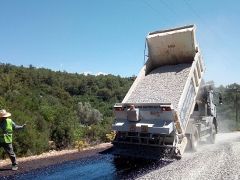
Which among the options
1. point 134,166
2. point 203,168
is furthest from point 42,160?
point 203,168

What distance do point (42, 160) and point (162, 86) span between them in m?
4.50

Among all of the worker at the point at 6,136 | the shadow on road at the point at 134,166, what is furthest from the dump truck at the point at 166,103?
the worker at the point at 6,136

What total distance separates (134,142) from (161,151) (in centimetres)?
93

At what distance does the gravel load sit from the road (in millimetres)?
1812

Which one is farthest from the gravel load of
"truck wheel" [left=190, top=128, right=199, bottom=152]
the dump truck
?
"truck wheel" [left=190, top=128, right=199, bottom=152]

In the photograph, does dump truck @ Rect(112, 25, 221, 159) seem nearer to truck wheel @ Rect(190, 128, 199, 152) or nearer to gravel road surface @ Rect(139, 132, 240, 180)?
truck wheel @ Rect(190, 128, 199, 152)

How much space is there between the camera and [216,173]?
7.67 meters

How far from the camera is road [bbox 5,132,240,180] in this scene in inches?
305

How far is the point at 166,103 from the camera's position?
32.5 ft

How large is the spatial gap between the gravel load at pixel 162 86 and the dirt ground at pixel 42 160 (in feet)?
8.14

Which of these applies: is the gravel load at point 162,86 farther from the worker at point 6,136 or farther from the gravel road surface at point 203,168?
the worker at point 6,136

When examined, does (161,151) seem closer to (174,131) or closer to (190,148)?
(174,131)

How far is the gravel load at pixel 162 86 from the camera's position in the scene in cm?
1097

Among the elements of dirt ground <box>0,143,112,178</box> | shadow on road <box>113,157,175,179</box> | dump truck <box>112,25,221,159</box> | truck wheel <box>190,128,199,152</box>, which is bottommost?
shadow on road <box>113,157,175,179</box>
